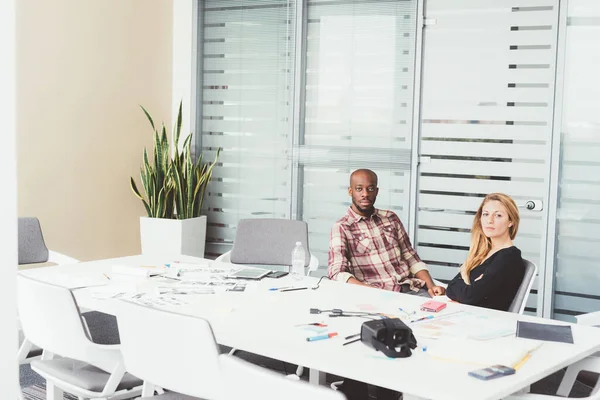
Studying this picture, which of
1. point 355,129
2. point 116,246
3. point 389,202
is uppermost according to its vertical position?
point 355,129

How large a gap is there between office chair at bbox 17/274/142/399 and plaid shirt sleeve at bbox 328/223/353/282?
1.57m

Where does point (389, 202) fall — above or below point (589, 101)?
below

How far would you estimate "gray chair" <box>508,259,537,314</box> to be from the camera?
346 cm

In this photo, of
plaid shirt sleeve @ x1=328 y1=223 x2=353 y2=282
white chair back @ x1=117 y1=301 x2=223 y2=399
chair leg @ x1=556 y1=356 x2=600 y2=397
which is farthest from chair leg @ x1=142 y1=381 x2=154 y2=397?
plaid shirt sleeve @ x1=328 y1=223 x2=353 y2=282

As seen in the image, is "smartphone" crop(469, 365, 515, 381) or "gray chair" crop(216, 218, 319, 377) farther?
"gray chair" crop(216, 218, 319, 377)

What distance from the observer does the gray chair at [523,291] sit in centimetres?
346

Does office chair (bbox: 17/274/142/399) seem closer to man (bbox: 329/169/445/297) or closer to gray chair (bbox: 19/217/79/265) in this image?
gray chair (bbox: 19/217/79/265)

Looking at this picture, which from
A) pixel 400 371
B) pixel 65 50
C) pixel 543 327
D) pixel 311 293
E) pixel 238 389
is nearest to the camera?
pixel 238 389

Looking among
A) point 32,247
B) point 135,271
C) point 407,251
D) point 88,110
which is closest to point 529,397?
point 135,271

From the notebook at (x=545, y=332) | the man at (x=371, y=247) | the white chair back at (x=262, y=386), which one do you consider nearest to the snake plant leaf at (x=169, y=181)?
the man at (x=371, y=247)

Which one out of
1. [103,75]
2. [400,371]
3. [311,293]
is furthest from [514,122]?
[400,371]

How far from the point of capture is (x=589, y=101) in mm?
5332

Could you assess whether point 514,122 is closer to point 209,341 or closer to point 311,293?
point 311,293

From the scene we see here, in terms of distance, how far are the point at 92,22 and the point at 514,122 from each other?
3.42m
